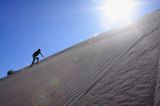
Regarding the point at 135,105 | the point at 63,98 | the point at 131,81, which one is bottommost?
the point at 135,105

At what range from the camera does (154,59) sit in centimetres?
411

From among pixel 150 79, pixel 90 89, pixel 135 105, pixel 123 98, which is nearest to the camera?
pixel 135 105

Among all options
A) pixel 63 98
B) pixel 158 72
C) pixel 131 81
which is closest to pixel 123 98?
pixel 131 81

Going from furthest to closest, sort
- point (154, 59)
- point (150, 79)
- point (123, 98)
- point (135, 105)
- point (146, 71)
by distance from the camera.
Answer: point (154, 59) < point (146, 71) < point (150, 79) < point (123, 98) < point (135, 105)

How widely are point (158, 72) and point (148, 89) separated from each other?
24.8 inches

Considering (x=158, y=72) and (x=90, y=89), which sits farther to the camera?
(x=90, y=89)

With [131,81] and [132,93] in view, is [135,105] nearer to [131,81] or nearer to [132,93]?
[132,93]

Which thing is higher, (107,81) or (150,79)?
(107,81)

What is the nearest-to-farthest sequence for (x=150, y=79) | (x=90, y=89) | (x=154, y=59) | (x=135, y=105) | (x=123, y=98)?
1. (x=135, y=105)
2. (x=123, y=98)
3. (x=150, y=79)
4. (x=90, y=89)
5. (x=154, y=59)

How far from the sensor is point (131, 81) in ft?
11.0

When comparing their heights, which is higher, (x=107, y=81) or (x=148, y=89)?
(x=107, y=81)

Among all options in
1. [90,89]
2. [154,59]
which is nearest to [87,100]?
[90,89]

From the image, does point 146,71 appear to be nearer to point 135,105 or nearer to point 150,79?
point 150,79

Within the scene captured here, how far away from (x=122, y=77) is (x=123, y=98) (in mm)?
985
